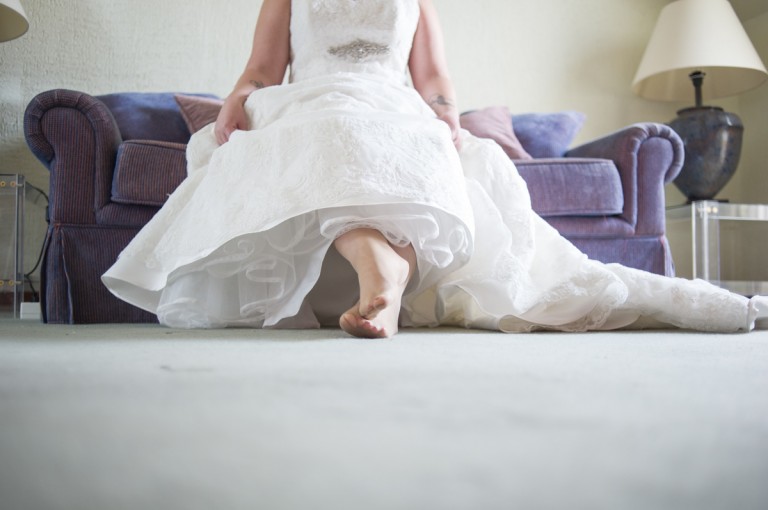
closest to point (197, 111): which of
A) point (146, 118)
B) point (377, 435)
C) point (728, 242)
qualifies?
point (146, 118)

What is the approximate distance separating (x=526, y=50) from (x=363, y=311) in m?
2.68

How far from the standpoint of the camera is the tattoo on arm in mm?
1671

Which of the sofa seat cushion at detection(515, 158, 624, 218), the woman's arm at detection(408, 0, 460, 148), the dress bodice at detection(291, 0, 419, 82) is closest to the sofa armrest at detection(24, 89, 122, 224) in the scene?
the dress bodice at detection(291, 0, 419, 82)

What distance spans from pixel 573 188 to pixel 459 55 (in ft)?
4.53

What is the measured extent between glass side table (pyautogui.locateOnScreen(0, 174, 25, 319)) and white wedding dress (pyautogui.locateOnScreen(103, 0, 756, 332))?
93 cm

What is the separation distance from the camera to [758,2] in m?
3.48

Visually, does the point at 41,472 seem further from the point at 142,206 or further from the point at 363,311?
the point at 142,206

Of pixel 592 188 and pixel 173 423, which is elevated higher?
pixel 592 188

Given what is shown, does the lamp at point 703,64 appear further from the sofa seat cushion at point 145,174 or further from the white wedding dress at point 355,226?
the sofa seat cushion at point 145,174

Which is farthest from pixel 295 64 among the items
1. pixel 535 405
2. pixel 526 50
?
pixel 526 50

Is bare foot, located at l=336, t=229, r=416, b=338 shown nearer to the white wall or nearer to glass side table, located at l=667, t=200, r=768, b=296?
glass side table, located at l=667, t=200, r=768, b=296

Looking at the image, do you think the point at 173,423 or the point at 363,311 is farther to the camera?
the point at 363,311

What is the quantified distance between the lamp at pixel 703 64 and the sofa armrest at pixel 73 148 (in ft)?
7.98

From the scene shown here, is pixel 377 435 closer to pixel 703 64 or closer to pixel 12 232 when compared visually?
pixel 12 232
